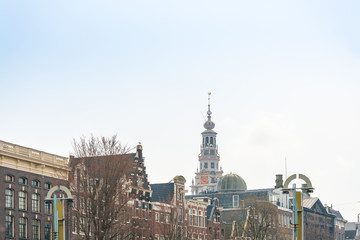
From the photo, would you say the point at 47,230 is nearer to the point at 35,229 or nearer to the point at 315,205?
the point at 35,229

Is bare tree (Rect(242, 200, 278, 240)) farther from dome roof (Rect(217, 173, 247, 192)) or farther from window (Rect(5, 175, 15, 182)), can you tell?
window (Rect(5, 175, 15, 182))

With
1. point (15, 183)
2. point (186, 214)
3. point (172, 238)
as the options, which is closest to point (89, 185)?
point (15, 183)

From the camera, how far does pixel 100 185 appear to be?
8456 centimetres

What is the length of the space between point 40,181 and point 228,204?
65.5 metres

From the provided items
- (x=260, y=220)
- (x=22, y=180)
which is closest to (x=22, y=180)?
(x=22, y=180)

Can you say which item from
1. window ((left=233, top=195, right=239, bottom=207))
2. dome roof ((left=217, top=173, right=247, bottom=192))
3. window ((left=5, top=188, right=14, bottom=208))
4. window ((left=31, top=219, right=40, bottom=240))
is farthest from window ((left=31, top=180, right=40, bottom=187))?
dome roof ((left=217, top=173, right=247, bottom=192))

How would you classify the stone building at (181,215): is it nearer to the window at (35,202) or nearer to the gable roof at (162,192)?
the gable roof at (162,192)

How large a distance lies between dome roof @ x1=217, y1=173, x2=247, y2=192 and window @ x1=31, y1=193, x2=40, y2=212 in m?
73.4

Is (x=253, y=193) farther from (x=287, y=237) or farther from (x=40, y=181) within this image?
(x=40, y=181)

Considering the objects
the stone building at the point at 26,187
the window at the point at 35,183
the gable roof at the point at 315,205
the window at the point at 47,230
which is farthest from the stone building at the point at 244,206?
the window at the point at 35,183

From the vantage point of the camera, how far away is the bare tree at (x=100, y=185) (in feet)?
271

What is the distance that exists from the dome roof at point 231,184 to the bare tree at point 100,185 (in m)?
76.1

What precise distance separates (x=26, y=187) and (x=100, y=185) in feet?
33.2

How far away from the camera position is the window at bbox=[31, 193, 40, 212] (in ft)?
302
